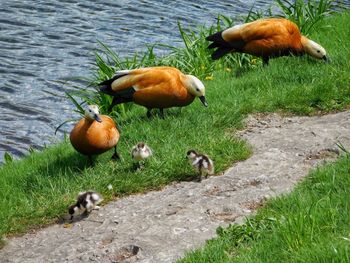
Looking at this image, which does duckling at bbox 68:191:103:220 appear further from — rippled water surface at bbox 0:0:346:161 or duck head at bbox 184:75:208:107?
rippled water surface at bbox 0:0:346:161

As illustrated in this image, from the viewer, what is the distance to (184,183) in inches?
288

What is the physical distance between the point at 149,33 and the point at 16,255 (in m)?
9.90

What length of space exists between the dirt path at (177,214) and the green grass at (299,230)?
34 cm

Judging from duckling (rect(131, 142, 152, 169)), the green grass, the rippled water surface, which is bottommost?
the rippled water surface

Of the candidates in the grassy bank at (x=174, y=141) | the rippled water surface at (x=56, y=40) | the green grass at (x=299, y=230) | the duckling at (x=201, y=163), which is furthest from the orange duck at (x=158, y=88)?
the green grass at (x=299, y=230)

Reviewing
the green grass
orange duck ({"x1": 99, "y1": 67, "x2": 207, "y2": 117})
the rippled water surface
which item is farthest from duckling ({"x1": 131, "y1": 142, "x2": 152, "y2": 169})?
the rippled water surface

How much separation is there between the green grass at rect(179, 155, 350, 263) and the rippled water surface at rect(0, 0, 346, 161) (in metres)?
5.45

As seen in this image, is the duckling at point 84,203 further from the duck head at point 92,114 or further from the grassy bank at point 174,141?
the duck head at point 92,114

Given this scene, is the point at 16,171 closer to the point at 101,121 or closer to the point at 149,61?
the point at 101,121

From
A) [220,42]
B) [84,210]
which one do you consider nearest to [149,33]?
[220,42]

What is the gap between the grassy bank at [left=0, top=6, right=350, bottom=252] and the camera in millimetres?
7238

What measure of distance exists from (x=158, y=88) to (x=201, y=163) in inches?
70.4

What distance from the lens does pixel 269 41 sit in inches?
410

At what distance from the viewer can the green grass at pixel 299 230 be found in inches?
187
